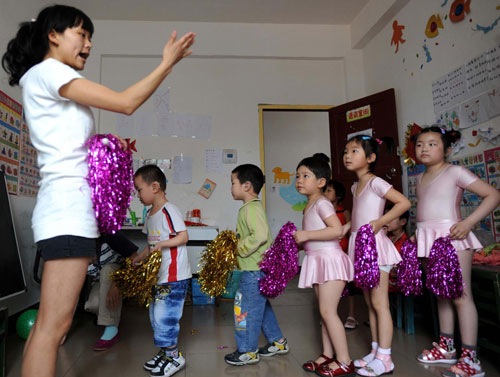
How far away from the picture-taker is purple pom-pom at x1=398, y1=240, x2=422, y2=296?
2.18 m

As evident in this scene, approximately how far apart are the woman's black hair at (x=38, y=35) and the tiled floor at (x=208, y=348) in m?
1.63

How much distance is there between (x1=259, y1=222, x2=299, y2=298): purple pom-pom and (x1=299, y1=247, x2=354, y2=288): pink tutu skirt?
0.09m

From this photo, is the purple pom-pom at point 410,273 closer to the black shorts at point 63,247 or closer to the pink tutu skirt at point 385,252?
the pink tutu skirt at point 385,252

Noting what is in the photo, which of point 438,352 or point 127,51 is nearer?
point 438,352

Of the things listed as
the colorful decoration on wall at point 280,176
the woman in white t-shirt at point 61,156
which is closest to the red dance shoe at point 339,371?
the woman in white t-shirt at point 61,156

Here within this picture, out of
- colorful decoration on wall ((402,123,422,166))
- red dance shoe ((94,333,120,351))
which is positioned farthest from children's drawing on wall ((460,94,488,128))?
red dance shoe ((94,333,120,351))

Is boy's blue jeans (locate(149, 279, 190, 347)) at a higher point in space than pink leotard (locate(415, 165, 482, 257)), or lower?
lower

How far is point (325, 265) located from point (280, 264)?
0.86ft

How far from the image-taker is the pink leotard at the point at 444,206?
2.07m

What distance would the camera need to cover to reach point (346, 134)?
16.1 ft

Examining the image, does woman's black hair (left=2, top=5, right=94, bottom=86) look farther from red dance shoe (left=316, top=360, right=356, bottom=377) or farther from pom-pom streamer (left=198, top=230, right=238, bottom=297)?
red dance shoe (left=316, top=360, right=356, bottom=377)

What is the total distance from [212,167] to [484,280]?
3.58 m

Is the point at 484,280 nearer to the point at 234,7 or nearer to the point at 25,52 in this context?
the point at 25,52

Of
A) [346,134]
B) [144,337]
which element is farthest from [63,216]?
[346,134]
